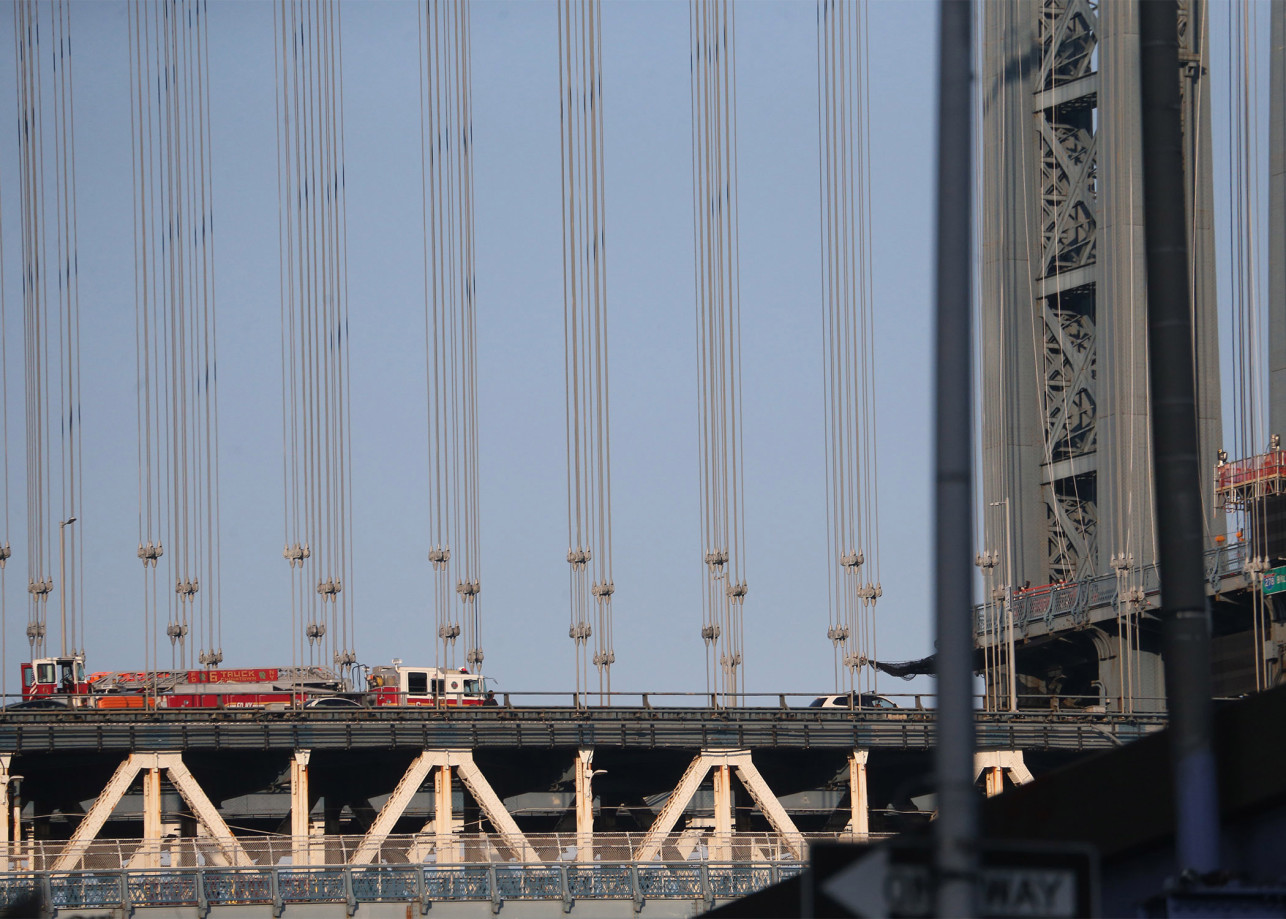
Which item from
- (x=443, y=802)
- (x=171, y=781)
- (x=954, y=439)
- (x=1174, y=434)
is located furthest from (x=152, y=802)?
(x=954, y=439)

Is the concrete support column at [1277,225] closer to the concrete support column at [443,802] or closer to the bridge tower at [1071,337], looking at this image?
the bridge tower at [1071,337]

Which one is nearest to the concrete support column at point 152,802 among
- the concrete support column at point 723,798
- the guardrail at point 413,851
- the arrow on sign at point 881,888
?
the guardrail at point 413,851

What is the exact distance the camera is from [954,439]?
10.0m

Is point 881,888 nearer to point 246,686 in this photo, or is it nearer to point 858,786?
point 858,786

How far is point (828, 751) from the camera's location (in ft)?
219

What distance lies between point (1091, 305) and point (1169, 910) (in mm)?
89685

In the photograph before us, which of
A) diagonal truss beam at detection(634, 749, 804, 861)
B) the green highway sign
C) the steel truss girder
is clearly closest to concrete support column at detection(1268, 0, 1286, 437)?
the green highway sign

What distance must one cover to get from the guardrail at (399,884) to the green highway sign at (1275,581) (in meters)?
38.4

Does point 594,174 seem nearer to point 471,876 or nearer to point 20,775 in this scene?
point 20,775

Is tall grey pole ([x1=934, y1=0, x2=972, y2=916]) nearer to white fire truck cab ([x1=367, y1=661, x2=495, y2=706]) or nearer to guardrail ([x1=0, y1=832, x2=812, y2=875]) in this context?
guardrail ([x1=0, y1=832, x2=812, y2=875])

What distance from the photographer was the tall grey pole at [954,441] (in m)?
9.51

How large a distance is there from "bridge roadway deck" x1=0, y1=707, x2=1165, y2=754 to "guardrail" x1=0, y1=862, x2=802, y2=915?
18921 mm

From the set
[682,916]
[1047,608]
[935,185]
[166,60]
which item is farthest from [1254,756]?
[166,60]

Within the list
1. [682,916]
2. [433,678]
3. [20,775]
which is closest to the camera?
[682,916]
